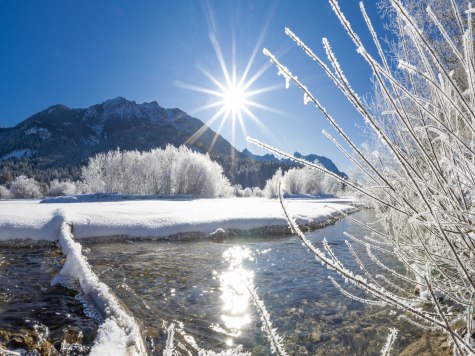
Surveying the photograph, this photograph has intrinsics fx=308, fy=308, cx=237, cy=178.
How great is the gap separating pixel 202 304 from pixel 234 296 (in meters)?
0.65

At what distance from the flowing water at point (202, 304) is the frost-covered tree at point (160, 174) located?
28.6m

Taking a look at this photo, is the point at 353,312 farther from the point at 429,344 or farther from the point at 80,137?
the point at 80,137

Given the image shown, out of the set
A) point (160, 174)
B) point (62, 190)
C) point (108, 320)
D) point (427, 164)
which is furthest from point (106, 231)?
point (62, 190)

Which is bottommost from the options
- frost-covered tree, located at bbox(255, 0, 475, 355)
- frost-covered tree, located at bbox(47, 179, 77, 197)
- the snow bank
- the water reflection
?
the water reflection

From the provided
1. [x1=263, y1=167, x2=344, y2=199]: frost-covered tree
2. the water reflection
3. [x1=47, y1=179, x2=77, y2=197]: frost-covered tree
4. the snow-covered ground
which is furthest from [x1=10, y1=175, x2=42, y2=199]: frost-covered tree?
the water reflection

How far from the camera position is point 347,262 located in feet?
25.0

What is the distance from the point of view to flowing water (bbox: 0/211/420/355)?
3.69m

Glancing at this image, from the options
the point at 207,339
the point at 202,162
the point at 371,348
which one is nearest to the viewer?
the point at 371,348

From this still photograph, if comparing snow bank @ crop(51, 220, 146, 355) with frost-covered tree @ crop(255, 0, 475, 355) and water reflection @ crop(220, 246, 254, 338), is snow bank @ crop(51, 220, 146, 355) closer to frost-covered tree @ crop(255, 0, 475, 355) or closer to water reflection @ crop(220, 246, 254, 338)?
water reflection @ crop(220, 246, 254, 338)

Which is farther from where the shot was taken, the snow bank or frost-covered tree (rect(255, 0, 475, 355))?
the snow bank

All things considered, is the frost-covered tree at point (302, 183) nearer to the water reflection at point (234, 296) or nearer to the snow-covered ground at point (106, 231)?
the snow-covered ground at point (106, 231)

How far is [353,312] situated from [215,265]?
356cm

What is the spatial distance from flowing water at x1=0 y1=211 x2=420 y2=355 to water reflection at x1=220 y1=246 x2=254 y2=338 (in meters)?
0.02

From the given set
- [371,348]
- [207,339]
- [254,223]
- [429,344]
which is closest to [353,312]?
[371,348]
